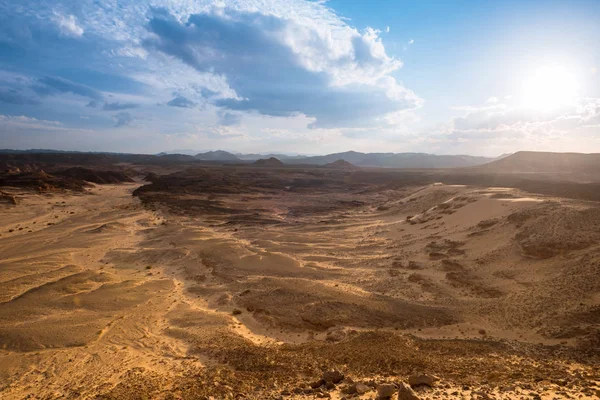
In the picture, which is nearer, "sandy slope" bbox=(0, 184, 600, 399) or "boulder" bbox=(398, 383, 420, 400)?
"boulder" bbox=(398, 383, 420, 400)

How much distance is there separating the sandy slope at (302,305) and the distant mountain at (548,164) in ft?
178

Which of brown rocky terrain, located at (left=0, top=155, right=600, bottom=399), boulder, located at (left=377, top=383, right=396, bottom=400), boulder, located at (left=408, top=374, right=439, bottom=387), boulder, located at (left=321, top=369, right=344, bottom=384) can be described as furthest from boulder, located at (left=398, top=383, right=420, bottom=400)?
boulder, located at (left=321, top=369, right=344, bottom=384)

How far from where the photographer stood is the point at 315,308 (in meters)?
12.4

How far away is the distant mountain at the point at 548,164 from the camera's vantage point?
63.0 metres

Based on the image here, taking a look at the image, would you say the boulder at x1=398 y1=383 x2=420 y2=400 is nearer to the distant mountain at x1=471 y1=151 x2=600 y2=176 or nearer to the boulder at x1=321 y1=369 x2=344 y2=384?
the boulder at x1=321 y1=369 x2=344 y2=384

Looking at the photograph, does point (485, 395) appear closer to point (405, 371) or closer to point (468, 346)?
point (405, 371)

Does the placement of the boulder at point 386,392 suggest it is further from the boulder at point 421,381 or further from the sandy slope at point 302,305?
the sandy slope at point 302,305

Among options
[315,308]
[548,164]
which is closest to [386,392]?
[315,308]

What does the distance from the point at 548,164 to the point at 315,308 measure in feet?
267

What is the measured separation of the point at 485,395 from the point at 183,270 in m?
14.9

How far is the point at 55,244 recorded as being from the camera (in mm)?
21578

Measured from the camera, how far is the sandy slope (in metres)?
7.55

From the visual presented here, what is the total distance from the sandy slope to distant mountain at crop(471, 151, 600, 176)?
54257mm

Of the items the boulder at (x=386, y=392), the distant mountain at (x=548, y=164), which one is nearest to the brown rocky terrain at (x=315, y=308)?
the boulder at (x=386, y=392)
